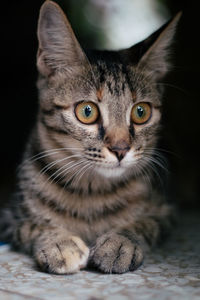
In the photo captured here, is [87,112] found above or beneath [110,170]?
above

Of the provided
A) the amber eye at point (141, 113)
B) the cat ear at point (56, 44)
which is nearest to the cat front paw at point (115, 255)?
the amber eye at point (141, 113)

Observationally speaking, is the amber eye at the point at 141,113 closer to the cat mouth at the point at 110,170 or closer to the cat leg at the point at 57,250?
the cat mouth at the point at 110,170

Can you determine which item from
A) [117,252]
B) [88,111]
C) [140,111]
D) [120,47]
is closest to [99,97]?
[88,111]

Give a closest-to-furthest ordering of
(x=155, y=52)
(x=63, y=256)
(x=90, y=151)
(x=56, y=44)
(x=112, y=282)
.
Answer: (x=112, y=282), (x=63, y=256), (x=90, y=151), (x=56, y=44), (x=155, y=52)

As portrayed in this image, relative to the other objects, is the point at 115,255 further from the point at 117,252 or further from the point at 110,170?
the point at 110,170

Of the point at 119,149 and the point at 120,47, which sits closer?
the point at 119,149
